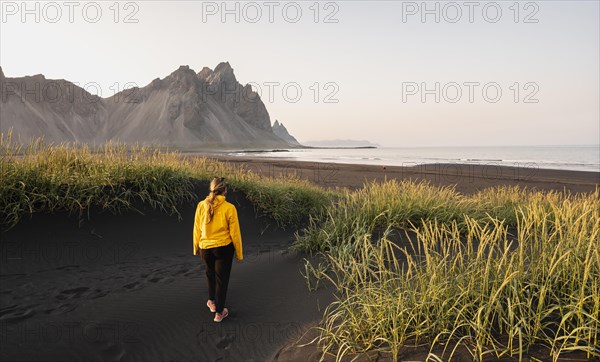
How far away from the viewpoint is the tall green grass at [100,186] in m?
6.97

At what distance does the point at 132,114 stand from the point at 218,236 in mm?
164943

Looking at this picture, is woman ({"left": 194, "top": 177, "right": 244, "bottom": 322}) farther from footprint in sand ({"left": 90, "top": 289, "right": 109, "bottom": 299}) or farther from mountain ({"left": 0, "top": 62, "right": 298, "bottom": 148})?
mountain ({"left": 0, "top": 62, "right": 298, "bottom": 148})

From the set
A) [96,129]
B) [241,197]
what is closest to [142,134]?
[96,129]

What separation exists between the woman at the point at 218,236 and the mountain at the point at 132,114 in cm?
11680

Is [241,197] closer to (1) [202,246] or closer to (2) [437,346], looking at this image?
(1) [202,246]

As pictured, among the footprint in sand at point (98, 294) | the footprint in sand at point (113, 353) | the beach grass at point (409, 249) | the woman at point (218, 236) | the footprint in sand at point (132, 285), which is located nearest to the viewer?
the beach grass at point (409, 249)

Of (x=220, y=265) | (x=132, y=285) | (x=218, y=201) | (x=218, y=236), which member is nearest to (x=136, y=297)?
(x=132, y=285)

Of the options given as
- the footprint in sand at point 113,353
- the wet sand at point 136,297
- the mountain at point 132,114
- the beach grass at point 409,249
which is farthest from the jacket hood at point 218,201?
the mountain at point 132,114

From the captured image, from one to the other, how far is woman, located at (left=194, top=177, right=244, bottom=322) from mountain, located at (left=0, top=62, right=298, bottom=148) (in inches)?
4598

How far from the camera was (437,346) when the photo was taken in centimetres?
326

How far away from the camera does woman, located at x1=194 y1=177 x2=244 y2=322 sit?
459 cm

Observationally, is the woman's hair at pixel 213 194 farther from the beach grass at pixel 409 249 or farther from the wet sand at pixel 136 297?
the beach grass at pixel 409 249

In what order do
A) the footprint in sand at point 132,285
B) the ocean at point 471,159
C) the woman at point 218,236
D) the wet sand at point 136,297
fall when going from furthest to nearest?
the ocean at point 471,159, the footprint in sand at point 132,285, the woman at point 218,236, the wet sand at point 136,297

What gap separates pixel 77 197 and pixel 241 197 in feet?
13.0
